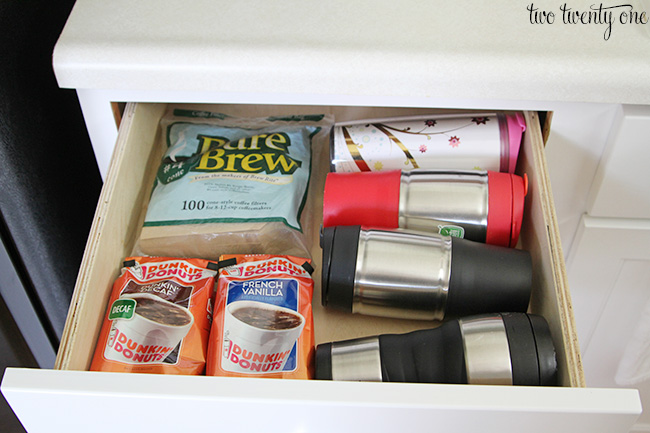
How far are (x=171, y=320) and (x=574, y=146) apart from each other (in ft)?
1.81

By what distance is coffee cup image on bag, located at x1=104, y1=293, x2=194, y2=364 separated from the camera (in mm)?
654

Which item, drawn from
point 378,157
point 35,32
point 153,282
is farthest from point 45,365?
point 378,157

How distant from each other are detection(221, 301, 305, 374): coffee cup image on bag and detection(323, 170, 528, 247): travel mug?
0.14 meters

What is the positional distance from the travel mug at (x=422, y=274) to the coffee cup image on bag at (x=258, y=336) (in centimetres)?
6

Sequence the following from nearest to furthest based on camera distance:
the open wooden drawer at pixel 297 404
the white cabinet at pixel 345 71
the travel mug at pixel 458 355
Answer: the open wooden drawer at pixel 297 404, the travel mug at pixel 458 355, the white cabinet at pixel 345 71

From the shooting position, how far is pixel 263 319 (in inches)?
27.0

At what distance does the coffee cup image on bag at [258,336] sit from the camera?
Answer: 65cm

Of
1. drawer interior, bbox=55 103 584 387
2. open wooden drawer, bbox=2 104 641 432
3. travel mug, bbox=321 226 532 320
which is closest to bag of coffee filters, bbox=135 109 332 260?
drawer interior, bbox=55 103 584 387

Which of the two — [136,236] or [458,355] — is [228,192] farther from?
[458,355]

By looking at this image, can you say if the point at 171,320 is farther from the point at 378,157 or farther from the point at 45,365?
the point at 45,365

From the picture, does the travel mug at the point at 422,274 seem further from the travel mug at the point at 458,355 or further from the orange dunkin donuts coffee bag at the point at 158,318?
the orange dunkin donuts coffee bag at the point at 158,318

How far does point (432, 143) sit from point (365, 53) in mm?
163

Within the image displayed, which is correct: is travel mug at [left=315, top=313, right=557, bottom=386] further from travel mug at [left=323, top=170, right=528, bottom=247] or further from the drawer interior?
travel mug at [left=323, top=170, right=528, bottom=247]

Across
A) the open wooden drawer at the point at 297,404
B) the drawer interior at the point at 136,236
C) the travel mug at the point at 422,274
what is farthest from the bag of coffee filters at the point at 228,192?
the open wooden drawer at the point at 297,404
